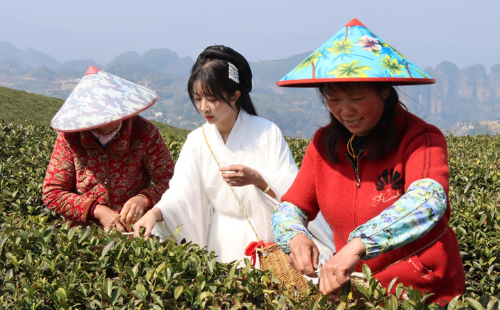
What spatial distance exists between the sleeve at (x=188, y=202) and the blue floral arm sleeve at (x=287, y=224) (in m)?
1.32

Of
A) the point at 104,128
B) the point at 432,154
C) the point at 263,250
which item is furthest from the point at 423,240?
the point at 104,128

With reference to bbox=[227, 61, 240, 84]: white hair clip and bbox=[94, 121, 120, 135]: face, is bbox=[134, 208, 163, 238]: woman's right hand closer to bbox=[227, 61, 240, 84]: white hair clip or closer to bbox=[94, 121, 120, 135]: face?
bbox=[94, 121, 120, 135]: face

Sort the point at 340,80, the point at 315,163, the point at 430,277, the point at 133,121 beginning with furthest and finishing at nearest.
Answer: the point at 133,121, the point at 315,163, the point at 430,277, the point at 340,80

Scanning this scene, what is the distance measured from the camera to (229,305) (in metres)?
1.99

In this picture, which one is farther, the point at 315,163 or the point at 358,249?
the point at 315,163

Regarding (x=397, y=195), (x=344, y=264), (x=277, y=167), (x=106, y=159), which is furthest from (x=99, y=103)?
(x=344, y=264)

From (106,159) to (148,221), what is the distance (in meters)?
0.93

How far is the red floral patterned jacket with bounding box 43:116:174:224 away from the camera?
12.0 ft

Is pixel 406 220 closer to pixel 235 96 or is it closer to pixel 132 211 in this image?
pixel 235 96

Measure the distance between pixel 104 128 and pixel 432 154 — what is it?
8.55 feet

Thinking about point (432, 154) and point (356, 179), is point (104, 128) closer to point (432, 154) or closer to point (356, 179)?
point (356, 179)

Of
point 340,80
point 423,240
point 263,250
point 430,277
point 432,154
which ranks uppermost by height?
point 340,80

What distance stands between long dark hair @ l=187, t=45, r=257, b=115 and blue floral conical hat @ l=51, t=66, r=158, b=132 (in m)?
0.48

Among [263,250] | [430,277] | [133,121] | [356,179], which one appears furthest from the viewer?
[133,121]
